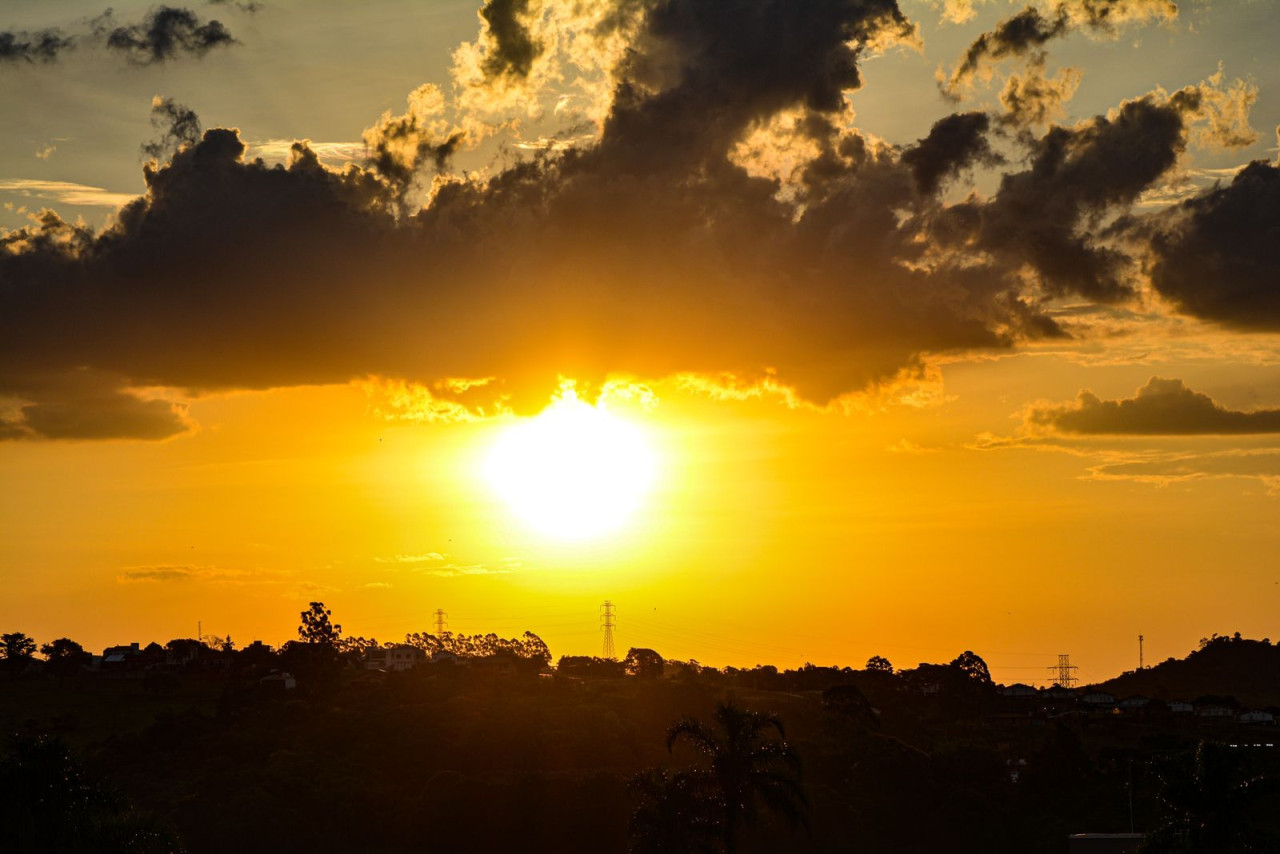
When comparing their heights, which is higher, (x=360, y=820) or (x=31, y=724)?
(x=31, y=724)

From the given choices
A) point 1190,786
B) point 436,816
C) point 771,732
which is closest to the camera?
point 1190,786

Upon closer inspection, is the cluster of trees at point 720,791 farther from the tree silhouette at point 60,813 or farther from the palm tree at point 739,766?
the tree silhouette at point 60,813

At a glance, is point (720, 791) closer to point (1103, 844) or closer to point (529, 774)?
point (1103, 844)

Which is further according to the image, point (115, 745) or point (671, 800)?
point (115, 745)

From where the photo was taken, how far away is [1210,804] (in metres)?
77.3

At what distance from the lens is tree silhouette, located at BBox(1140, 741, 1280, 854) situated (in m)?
76.4

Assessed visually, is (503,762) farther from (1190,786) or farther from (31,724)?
(1190,786)

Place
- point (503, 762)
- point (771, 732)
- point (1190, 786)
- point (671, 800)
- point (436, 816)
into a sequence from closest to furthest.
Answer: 1. point (1190, 786)
2. point (671, 800)
3. point (436, 816)
4. point (503, 762)
5. point (771, 732)

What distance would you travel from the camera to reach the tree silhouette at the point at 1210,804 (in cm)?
7644

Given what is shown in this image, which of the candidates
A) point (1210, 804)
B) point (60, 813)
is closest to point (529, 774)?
point (60, 813)

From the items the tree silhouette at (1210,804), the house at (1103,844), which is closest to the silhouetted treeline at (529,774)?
the house at (1103,844)

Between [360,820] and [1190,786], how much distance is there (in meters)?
91.3

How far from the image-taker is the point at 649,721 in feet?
603

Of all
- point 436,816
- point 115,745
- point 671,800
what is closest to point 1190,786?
point 671,800
